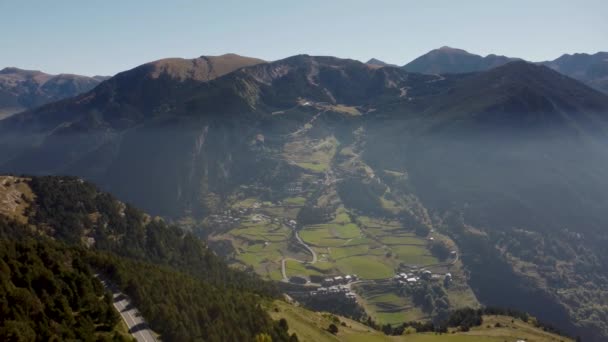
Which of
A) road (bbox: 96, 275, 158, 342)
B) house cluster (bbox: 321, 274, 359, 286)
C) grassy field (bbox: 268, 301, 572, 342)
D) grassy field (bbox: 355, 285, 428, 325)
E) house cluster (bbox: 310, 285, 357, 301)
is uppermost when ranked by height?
road (bbox: 96, 275, 158, 342)

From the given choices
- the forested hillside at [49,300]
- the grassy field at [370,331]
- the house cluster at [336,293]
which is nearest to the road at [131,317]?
the forested hillside at [49,300]

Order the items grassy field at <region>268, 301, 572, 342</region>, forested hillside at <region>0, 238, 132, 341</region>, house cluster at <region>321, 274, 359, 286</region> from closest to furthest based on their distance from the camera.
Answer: forested hillside at <region>0, 238, 132, 341</region>
grassy field at <region>268, 301, 572, 342</region>
house cluster at <region>321, 274, 359, 286</region>

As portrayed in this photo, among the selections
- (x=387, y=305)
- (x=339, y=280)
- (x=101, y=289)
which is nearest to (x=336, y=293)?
(x=339, y=280)

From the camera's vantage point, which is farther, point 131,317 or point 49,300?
point 131,317

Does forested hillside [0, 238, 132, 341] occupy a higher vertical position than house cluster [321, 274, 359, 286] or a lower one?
higher

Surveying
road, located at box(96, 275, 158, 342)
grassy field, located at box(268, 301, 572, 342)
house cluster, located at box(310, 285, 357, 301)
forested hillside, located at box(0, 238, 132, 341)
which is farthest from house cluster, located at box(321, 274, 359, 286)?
forested hillside, located at box(0, 238, 132, 341)

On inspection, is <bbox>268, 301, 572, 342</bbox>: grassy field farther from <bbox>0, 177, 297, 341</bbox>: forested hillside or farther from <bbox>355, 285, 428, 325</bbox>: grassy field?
<bbox>355, 285, 428, 325</bbox>: grassy field

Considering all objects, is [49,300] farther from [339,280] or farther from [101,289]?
[339,280]

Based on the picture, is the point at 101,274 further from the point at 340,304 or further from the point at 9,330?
the point at 340,304
